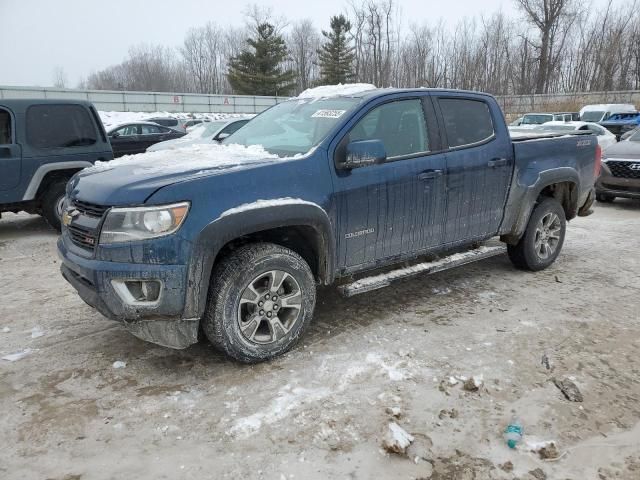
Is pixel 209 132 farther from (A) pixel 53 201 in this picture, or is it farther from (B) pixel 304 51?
(B) pixel 304 51

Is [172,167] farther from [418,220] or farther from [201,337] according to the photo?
[418,220]

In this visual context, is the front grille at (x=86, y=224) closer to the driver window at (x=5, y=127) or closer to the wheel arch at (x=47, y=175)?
the wheel arch at (x=47, y=175)

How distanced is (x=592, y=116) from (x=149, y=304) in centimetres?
2582

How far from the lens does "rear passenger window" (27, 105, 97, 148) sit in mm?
7203

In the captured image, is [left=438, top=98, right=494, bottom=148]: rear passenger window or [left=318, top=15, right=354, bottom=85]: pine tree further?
[left=318, top=15, right=354, bottom=85]: pine tree

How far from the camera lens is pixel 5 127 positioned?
702 centimetres

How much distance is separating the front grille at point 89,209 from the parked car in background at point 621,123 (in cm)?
2221

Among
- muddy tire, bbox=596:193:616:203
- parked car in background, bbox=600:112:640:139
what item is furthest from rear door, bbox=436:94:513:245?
parked car in background, bbox=600:112:640:139

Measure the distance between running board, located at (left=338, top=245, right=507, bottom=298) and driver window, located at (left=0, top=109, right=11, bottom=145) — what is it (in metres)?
5.66

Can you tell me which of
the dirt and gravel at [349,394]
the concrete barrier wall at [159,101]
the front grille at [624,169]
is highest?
the concrete barrier wall at [159,101]

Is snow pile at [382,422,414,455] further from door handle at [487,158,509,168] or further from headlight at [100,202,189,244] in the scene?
door handle at [487,158,509,168]

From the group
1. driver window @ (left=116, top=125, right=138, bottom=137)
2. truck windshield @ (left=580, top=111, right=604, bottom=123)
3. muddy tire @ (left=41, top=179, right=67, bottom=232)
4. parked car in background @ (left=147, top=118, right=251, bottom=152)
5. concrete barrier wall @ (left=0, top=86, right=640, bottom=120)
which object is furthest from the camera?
concrete barrier wall @ (left=0, top=86, right=640, bottom=120)

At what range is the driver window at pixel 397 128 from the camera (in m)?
3.95

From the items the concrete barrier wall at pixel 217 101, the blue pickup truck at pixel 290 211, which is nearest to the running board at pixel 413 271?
the blue pickup truck at pixel 290 211
